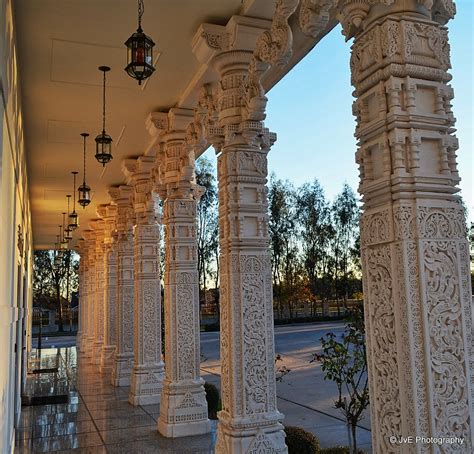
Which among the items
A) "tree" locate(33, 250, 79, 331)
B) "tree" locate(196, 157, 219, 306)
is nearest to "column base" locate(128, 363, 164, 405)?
"tree" locate(196, 157, 219, 306)

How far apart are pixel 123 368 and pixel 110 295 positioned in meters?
2.71

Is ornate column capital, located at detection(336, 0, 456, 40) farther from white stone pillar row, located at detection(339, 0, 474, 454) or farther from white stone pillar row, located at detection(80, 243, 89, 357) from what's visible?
white stone pillar row, located at detection(80, 243, 89, 357)

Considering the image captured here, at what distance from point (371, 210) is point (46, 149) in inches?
301

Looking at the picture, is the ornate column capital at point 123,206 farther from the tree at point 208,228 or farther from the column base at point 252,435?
the tree at point 208,228

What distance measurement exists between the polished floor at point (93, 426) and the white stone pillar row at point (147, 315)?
0.35 m

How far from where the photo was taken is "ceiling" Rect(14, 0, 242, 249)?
4.83 m

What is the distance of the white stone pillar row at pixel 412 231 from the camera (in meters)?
2.48

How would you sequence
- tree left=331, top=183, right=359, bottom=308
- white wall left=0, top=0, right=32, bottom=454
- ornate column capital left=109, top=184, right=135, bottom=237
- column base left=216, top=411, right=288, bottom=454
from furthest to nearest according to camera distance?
tree left=331, top=183, right=359, bottom=308 → ornate column capital left=109, top=184, right=135, bottom=237 → column base left=216, top=411, right=288, bottom=454 → white wall left=0, top=0, right=32, bottom=454

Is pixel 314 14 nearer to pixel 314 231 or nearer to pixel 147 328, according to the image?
pixel 147 328

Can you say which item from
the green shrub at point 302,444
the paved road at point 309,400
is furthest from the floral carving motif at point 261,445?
the paved road at point 309,400

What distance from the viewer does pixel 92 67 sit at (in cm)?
592

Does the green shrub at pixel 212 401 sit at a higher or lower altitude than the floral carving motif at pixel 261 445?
lower

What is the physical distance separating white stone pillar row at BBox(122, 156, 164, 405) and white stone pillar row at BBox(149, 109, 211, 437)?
5.62 feet

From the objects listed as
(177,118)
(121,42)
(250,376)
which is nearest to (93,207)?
(177,118)
